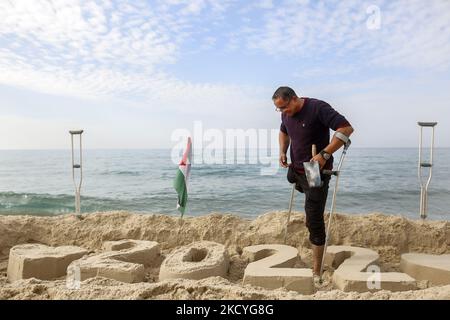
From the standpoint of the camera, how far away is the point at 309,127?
376 centimetres

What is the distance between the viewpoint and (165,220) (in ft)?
17.6

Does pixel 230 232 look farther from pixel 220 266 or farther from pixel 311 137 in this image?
pixel 311 137

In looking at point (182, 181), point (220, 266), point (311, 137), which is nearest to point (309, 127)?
point (311, 137)

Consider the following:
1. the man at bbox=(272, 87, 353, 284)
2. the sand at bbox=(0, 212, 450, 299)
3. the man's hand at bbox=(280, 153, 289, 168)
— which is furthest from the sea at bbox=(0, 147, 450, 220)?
the man at bbox=(272, 87, 353, 284)

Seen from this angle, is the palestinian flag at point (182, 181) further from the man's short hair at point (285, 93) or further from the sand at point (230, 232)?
the man's short hair at point (285, 93)

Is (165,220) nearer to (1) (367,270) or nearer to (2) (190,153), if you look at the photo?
(2) (190,153)

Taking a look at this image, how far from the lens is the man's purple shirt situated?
3.64m

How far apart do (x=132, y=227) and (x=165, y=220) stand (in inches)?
19.3

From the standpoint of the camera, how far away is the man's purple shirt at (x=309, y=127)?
12.0 feet

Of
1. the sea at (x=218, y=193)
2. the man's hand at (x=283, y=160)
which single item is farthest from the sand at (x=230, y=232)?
the sea at (x=218, y=193)
